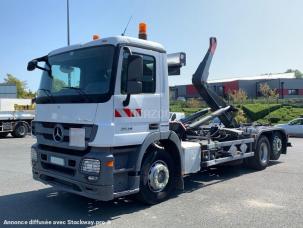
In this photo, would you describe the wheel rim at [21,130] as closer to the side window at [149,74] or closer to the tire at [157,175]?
the tire at [157,175]

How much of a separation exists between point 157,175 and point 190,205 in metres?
0.77

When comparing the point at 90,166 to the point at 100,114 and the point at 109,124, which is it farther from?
the point at 100,114

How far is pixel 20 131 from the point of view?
70.7ft

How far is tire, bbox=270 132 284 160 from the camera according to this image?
10685 millimetres

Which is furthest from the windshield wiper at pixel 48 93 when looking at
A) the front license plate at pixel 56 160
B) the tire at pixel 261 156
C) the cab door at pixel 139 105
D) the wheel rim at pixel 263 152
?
the wheel rim at pixel 263 152

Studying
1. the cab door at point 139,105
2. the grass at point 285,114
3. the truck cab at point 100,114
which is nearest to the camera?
the truck cab at point 100,114

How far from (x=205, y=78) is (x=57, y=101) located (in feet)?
16.1

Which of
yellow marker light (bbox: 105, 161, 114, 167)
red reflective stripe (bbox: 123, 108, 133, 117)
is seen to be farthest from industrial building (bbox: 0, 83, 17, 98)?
yellow marker light (bbox: 105, 161, 114, 167)

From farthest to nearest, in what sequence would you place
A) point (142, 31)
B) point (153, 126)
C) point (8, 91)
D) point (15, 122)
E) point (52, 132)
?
point (8, 91)
point (15, 122)
point (142, 31)
point (153, 126)
point (52, 132)

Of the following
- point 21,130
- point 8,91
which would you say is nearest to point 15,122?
point 21,130

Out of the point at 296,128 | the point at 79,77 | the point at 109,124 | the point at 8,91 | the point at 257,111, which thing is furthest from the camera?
the point at 8,91

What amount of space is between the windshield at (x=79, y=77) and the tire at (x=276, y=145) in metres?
6.67

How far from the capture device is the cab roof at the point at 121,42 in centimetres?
568

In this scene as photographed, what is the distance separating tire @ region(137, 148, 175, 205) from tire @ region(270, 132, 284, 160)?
16.5 ft
